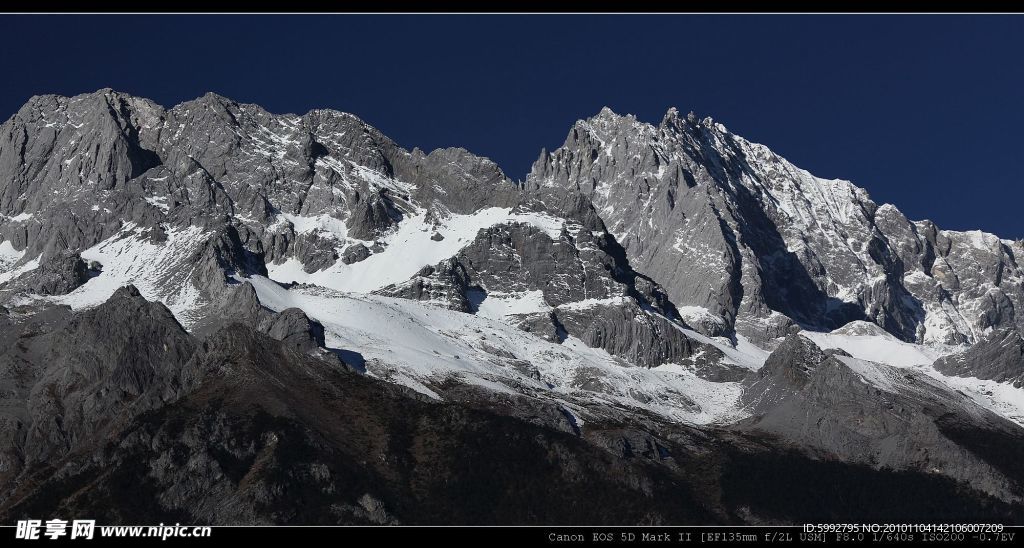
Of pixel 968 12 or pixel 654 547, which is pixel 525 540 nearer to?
pixel 654 547

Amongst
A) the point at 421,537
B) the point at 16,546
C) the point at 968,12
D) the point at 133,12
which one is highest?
the point at 968,12

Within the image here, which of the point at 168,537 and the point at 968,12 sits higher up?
the point at 968,12

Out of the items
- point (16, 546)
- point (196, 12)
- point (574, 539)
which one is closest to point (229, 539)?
point (16, 546)

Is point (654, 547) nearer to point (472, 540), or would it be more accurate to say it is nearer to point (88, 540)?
point (472, 540)

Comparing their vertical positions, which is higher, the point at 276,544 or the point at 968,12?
the point at 968,12

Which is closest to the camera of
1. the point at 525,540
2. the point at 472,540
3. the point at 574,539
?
the point at 472,540

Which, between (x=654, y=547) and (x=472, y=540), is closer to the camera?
(x=472, y=540)

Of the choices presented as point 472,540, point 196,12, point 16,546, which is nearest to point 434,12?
point 196,12

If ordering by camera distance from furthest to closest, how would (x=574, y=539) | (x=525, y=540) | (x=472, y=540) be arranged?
(x=574, y=539) → (x=525, y=540) → (x=472, y=540)

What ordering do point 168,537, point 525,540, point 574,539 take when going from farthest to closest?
point 574,539, point 168,537, point 525,540
